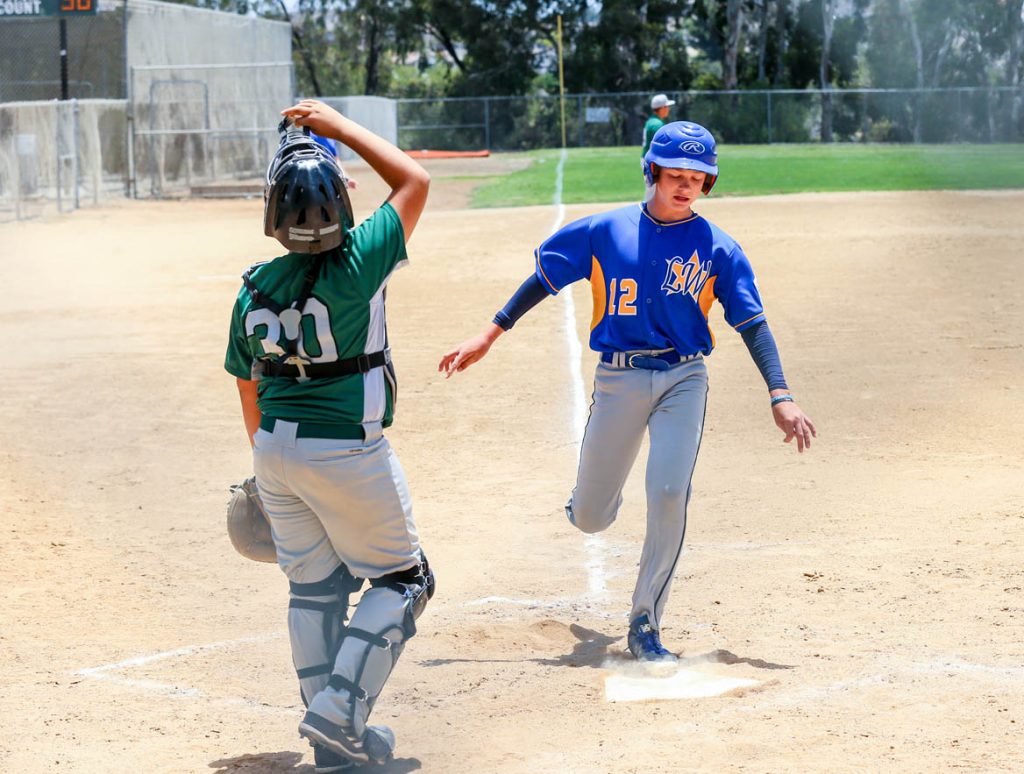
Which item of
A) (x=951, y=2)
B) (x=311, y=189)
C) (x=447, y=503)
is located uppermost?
(x=951, y=2)

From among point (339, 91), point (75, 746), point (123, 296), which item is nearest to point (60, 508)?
point (75, 746)

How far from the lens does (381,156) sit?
382 cm

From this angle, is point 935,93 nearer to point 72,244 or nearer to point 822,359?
point 72,244

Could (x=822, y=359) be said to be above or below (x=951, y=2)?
below

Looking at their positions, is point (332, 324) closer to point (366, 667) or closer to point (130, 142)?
point (366, 667)

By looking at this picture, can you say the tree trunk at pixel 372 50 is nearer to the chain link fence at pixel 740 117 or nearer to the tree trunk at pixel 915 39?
the chain link fence at pixel 740 117

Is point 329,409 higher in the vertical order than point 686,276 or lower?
lower

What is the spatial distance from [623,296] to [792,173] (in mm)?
27799

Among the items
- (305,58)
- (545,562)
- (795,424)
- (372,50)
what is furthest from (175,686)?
(305,58)

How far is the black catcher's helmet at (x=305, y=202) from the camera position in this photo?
11.8 feet

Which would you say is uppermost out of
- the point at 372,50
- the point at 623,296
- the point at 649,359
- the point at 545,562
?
the point at 372,50

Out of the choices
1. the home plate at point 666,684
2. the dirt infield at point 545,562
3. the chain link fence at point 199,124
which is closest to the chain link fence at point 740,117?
the chain link fence at point 199,124

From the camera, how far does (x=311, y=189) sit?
3592mm

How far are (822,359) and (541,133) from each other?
152 ft
